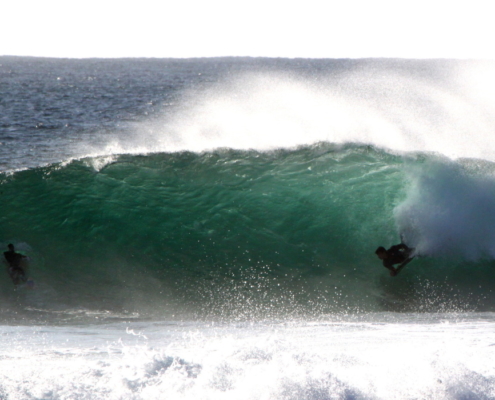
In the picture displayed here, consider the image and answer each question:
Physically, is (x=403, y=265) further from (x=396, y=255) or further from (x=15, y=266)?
(x=15, y=266)

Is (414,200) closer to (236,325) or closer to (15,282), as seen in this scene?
(236,325)

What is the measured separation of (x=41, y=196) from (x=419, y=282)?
5868mm

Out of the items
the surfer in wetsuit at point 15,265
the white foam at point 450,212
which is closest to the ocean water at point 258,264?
the white foam at point 450,212

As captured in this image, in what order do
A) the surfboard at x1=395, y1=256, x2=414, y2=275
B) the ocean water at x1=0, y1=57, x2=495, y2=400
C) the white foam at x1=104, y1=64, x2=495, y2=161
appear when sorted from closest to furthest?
1. the ocean water at x1=0, y1=57, x2=495, y2=400
2. the surfboard at x1=395, y1=256, x2=414, y2=275
3. the white foam at x1=104, y1=64, x2=495, y2=161

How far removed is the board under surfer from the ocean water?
12 cm

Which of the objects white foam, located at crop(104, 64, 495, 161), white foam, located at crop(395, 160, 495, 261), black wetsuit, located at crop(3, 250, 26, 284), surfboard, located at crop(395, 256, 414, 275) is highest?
white foam, located at crop(104, 64, 495, 161)

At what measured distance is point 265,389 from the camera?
3906mm

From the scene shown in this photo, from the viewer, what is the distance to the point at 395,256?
7754mm

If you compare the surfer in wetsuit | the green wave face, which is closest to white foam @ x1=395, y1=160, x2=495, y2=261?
the green wave face

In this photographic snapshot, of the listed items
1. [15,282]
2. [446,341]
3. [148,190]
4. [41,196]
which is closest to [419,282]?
[446,341]

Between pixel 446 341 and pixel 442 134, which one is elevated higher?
pixel 442 134

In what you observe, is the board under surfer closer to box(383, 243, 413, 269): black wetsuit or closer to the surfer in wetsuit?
box(383, 243, 413, 269): black wetsuit

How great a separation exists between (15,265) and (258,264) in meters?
3.30

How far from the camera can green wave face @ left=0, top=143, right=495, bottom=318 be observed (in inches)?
281
